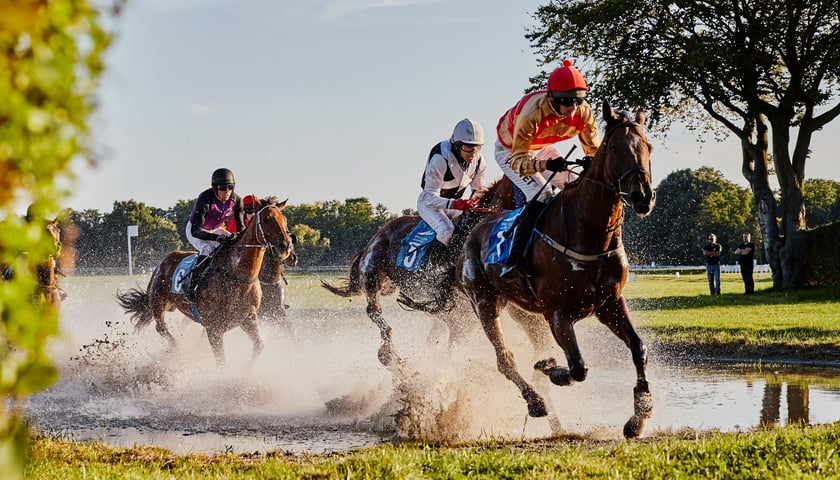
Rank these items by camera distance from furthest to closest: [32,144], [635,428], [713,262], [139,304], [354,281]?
1. [713,262]
2. [139,304]
3. [354,281]
4. [635,428]
5. [32,144]

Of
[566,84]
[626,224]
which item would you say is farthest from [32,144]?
[626,224]

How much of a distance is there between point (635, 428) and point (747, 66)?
69.0 feet

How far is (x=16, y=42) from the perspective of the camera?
1.73 metres

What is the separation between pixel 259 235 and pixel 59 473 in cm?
643

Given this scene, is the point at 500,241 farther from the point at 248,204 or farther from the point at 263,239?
the point at 248,204

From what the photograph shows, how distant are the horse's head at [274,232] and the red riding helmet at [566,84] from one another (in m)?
4.70

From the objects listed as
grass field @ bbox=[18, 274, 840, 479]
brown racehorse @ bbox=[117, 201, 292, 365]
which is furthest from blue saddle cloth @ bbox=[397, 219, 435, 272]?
grass field @ bbox=[18, 274, 840, 479]

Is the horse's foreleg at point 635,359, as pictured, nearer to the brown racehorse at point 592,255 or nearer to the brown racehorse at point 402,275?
the brown racehorse at point 592,255

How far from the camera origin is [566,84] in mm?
8047

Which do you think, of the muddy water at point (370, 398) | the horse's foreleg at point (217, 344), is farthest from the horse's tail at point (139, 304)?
the horse's foreleg at point (217, 344)

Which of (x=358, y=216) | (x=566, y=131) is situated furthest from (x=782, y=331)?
(x=358, y=216)

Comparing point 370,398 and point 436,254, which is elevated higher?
point 436,254

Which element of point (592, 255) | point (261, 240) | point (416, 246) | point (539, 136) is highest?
point (539, 136)

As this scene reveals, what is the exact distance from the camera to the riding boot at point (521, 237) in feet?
26.4
